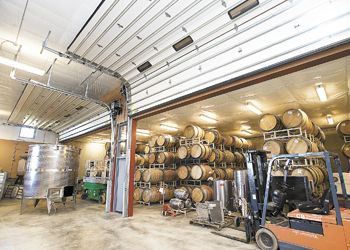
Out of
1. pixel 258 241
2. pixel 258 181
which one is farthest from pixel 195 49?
pixel 258 241

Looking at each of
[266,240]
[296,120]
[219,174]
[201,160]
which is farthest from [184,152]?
[266,240]

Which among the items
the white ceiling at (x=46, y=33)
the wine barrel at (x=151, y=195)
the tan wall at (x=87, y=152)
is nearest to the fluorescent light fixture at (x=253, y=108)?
the white ceiling at (x=46, y=33)

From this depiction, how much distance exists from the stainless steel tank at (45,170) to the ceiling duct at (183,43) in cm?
650

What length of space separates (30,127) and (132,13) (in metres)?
14.9

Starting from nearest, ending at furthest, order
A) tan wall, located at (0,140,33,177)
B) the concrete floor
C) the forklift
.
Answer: the forklift
the concrete floor
tan wall, located at (0,140,33,177)

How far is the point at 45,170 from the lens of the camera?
7656 mm

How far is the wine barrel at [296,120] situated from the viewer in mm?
6070

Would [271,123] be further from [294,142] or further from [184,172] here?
[184,172]

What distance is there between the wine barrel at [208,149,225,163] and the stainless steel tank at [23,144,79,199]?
6370 millimetres

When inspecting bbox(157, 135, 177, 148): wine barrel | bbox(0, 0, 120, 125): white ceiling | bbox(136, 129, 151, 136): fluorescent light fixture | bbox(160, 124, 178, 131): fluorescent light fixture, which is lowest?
bbox(157, 135, 177, 148): wine barrel

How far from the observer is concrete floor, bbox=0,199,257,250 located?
13.6 feet

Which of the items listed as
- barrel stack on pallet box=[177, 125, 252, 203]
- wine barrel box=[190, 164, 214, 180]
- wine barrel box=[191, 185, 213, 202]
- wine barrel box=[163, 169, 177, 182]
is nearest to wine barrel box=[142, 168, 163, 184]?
wine barrel box=[163, 169, 177, 182]

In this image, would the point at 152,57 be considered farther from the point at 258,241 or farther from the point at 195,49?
the point at 258,241

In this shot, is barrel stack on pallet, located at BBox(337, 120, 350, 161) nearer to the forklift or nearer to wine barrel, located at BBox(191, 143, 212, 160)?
the forklift
